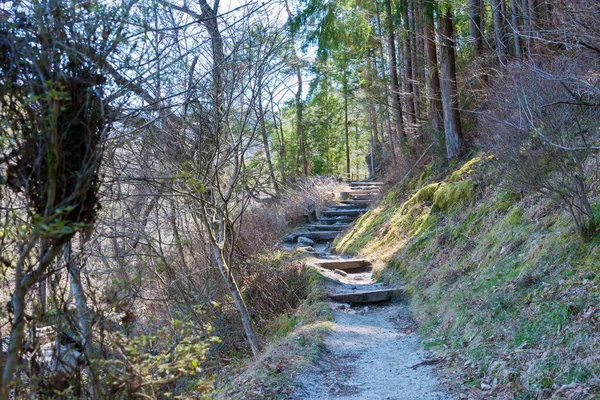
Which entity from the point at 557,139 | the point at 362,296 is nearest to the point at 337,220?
the point at 362,296

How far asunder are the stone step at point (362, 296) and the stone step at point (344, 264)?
8.73 feet

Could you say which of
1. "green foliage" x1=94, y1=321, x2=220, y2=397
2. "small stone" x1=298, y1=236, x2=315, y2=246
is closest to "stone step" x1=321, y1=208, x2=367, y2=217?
"small stone" x1=298, y1=236, x2=315, y2=246

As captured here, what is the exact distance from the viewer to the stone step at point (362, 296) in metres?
9.41

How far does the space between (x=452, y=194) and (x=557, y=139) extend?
18.7 feet

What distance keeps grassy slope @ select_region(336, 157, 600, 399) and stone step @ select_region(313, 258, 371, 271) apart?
2.07 feet

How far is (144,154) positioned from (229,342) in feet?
13.5

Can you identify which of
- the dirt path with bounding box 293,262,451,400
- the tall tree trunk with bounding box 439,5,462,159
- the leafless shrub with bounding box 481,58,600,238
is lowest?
the dirt path with bounding box 293,262,451,400

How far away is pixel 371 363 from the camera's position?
6363mm

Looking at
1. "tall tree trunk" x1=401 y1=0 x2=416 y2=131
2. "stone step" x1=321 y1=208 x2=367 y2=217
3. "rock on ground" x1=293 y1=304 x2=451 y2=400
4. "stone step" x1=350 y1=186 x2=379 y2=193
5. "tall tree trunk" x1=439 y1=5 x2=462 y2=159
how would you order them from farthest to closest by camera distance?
1. "stone step" x1=350 y1=186 x2=379 y2=193
2. "stone step" x1=321 y1=208 x2=367 y2=217
3. "tall tree trunk" x1=401 y1=0 x2=416 y2=131
4. "tall tree trunk" x1=439 y1=5 x2=462 y2=159
5. "rock on ground" x1=293 y1=304 x2=451 y2=400

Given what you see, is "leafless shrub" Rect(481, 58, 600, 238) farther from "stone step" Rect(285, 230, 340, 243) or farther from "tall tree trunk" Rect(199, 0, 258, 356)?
"stone step" Rect(285, 230, 340, 243)

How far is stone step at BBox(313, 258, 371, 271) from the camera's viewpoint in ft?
40.5

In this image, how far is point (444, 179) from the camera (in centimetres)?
1360

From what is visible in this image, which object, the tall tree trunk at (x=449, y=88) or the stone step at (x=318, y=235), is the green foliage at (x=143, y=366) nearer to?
the tall tree trunk at (x=449, y=88)

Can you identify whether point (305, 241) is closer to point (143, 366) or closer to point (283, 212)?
point (283, 212)
